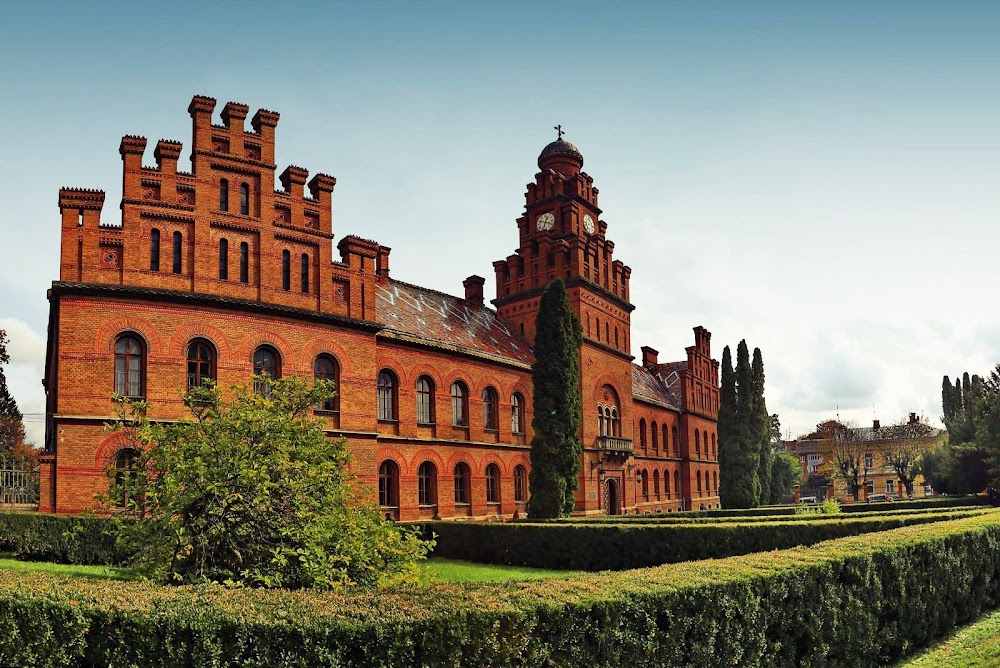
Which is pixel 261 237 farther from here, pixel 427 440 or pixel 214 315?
pixel 427 440

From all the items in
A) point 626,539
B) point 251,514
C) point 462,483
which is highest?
point 251,514

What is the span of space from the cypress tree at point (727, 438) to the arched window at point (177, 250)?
39.7 m

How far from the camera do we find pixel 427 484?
33.7 meters

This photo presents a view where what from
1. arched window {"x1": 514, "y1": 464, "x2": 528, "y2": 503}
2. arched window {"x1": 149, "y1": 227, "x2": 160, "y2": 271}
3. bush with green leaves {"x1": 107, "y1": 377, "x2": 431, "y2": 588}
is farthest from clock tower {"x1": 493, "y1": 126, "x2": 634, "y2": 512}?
bush with green leaves {"x1": 107, "y1": 377, "x2": 431, "y2": 588}

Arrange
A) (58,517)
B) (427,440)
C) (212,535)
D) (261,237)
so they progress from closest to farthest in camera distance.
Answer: (212,535) < (58,517) < (261,237) < (427,440)

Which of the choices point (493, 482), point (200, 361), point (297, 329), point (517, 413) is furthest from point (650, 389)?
point (200, 361)

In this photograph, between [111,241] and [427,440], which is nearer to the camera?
[111,241]

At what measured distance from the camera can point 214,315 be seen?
83.7 feet

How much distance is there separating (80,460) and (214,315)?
5.93 meters

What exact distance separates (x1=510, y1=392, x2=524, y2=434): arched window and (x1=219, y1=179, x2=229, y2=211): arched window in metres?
17.9


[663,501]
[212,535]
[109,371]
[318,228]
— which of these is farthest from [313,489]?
[663,501]

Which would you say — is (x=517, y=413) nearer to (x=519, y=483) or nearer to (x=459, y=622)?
(x=519, y=483)

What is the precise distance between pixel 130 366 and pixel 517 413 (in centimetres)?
2049

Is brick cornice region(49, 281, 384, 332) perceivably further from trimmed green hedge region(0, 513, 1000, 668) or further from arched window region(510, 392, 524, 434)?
trimmed green hedge region(0, 513, 1000, 668)
